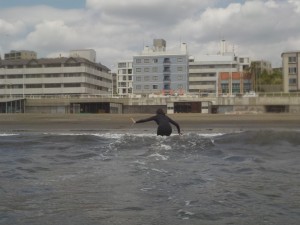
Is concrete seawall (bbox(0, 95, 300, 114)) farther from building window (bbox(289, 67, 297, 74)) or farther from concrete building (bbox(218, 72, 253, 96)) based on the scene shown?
concrete building (bbox(218, 72, 253, 96))

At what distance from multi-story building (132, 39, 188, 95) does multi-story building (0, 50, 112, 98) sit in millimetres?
13364

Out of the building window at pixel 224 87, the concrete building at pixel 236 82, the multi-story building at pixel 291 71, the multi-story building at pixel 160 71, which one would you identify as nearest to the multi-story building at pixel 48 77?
the multi-story building at pixel 160 71

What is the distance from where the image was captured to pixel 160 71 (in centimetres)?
13325

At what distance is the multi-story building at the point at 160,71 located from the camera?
436 feet

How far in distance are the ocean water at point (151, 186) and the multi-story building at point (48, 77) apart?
106 m

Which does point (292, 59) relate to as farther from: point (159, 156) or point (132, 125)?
point (159, 156)

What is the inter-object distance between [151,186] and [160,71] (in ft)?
409

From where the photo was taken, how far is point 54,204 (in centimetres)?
768

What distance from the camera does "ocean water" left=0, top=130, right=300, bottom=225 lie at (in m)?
6.90

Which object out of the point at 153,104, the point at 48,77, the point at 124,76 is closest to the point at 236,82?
the point at 124,76

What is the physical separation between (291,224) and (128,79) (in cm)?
15582

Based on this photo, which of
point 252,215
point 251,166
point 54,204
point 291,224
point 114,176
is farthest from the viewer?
point 251,166

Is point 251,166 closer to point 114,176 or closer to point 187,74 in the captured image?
point 114,176

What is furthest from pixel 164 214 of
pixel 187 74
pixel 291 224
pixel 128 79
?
pixel 128 79
